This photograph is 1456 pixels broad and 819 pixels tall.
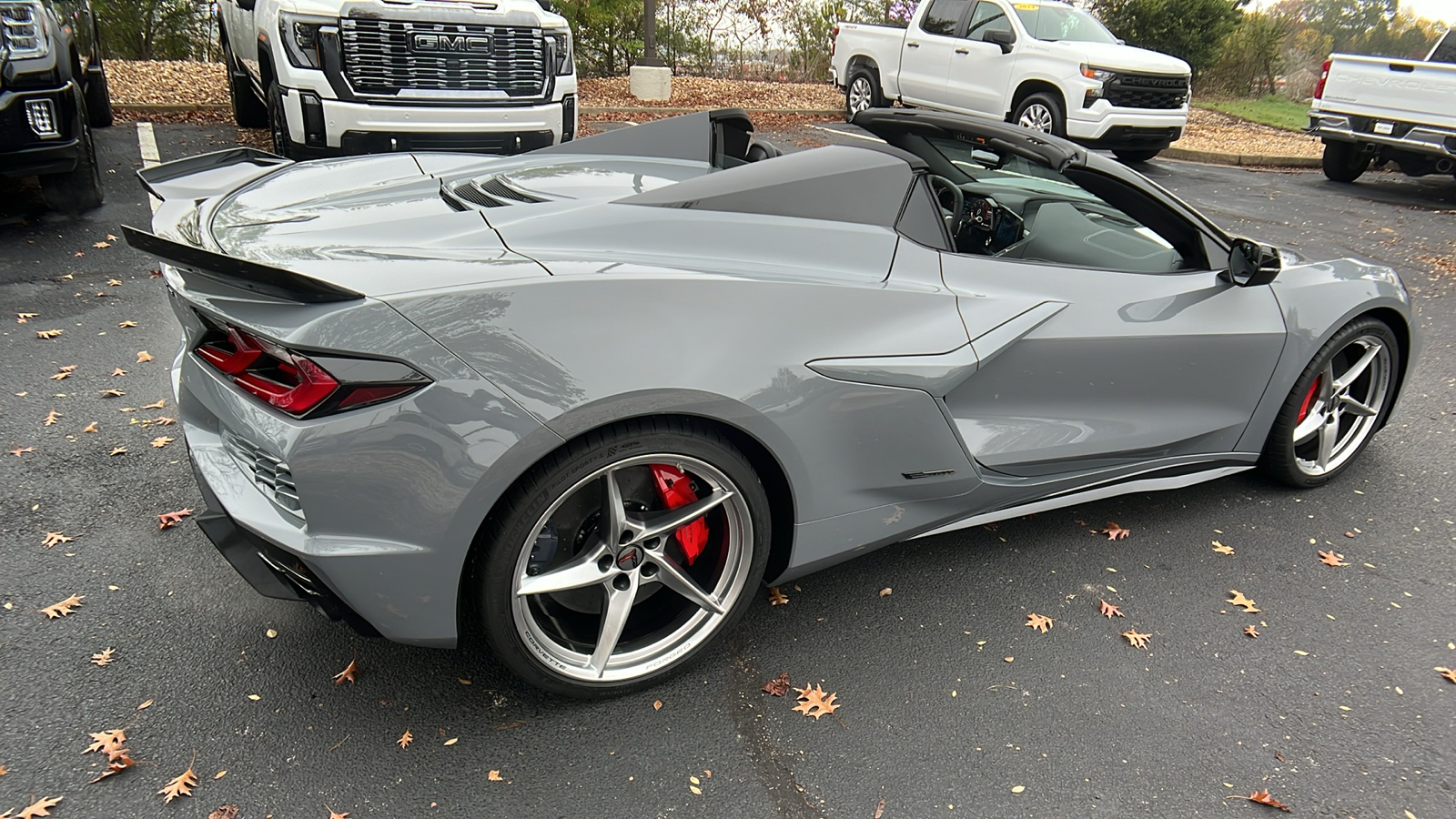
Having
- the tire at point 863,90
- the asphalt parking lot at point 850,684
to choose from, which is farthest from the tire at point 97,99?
the tire at point 863,90

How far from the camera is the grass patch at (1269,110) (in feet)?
55.3

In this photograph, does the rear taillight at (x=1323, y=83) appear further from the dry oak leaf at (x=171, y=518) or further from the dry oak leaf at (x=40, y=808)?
the dry oak leaf at (x=40, y=808)

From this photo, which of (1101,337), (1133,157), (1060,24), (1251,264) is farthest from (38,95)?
(1133,157)

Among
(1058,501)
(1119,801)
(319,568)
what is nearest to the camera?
(319,568)

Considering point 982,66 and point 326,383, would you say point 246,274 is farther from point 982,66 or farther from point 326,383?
point 982,66

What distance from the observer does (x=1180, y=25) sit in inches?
728

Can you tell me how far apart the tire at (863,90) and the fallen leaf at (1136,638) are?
12.1 metres

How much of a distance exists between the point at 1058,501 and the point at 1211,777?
1.01 meters

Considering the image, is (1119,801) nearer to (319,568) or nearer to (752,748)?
(752,748)

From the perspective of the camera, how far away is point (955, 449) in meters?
2.73

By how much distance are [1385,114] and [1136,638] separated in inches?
417

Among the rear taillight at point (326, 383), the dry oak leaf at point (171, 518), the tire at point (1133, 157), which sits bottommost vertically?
→ the dry oak leaf at point (171, 518)

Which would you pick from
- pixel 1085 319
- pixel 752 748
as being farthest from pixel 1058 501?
pixel 752 748

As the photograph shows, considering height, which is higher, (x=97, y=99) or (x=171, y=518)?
(x=97, y=99)
